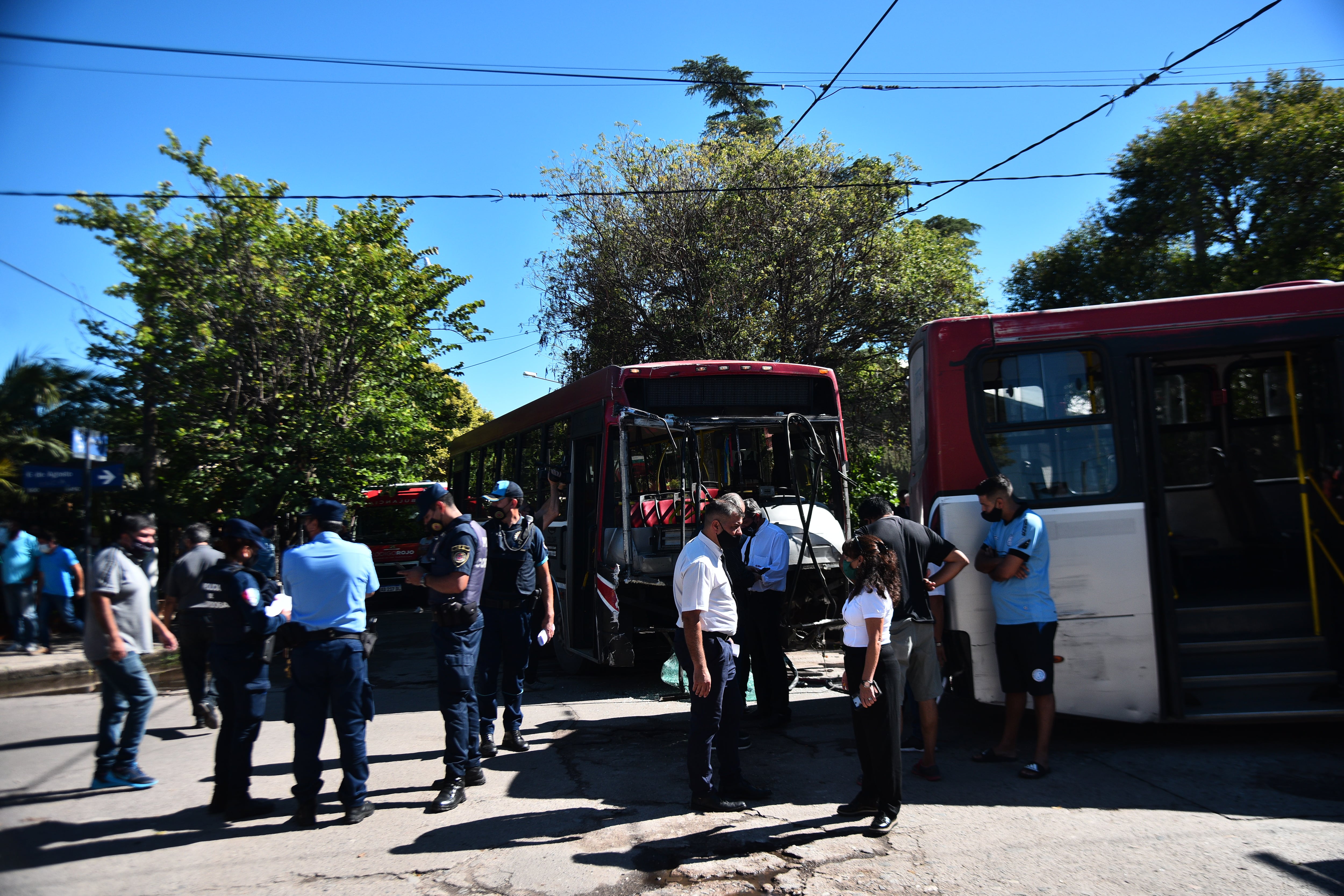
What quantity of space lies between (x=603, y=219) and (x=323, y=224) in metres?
5.82

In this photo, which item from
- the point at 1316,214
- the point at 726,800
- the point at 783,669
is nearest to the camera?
the point at 726,800

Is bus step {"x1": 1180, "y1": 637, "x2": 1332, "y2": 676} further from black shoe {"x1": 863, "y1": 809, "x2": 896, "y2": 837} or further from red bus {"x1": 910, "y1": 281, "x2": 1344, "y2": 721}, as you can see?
black shoe {"x1": 863, "y1": 809, "x2": 896, "y2": 837}

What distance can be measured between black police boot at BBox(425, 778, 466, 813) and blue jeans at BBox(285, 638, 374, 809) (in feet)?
1.38

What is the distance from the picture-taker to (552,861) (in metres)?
4.55

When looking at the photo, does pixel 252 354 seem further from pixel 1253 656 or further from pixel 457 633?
pixel 1253 656

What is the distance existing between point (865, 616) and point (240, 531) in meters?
4.05

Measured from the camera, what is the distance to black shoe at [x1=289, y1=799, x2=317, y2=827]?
5.15 m

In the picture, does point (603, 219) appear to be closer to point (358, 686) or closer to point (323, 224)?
point (323, 224)

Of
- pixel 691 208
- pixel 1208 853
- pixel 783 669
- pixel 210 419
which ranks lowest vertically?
pixel 1208 853

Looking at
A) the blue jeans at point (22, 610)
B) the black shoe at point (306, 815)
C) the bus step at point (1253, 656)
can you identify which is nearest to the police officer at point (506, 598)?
the black shoe at point (306, 815)

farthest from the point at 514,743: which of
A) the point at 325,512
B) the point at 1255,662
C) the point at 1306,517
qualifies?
the point at 1306,517

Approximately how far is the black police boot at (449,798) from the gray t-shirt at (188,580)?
2974mm

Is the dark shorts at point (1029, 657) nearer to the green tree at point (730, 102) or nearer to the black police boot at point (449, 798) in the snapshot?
the black police boot at point (449, 798)

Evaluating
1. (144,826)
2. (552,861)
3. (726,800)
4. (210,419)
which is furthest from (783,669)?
(210,419)
